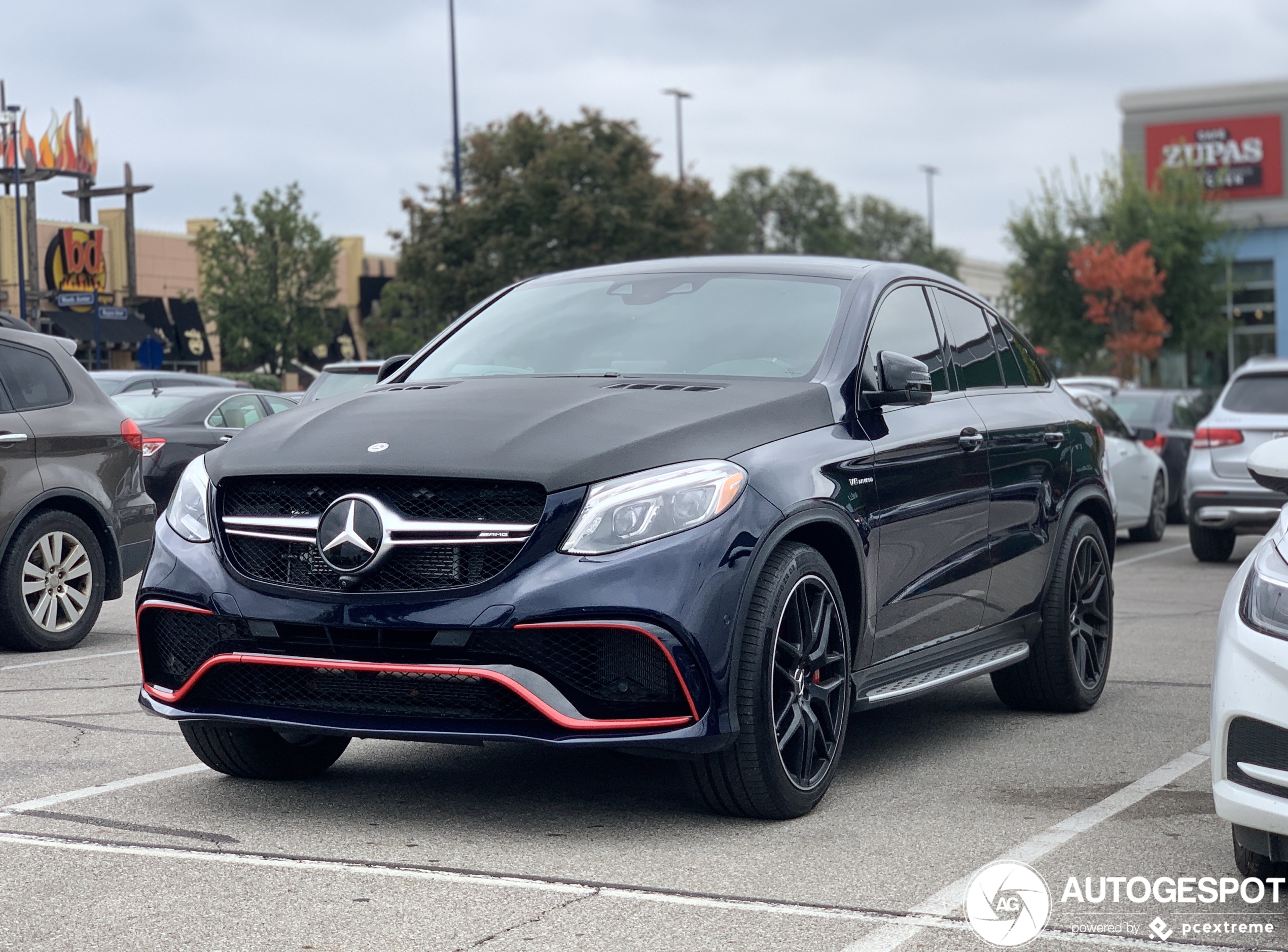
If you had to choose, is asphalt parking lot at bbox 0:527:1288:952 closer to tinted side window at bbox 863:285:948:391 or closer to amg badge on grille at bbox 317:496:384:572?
amg badge on grille at bbox 317:496:384:572

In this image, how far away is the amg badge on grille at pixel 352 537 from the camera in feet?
15.4

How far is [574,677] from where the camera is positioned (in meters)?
4.62

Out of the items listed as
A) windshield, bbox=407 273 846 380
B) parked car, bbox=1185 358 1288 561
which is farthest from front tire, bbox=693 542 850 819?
parked car, bbox=1185 358 1288 561

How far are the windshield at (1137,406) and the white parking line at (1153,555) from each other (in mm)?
2864

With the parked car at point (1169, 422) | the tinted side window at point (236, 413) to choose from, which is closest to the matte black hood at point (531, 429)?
the tinted side window at point (236, 413)

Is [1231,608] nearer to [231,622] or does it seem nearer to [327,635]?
[327,635]

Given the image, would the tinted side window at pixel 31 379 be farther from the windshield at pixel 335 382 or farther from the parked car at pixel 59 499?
the windshield at pixel 335 382

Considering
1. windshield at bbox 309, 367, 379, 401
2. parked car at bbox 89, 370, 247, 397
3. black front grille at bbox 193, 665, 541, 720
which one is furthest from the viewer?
parked car at bbox 89, 370, 247, 397

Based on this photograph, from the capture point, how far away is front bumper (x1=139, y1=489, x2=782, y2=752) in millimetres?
4547

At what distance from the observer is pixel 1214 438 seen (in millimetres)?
14219

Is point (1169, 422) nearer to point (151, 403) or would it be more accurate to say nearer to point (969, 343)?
point (151, 403)

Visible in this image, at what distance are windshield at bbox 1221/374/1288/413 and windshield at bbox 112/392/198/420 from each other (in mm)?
9375

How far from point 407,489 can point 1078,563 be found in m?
3.43

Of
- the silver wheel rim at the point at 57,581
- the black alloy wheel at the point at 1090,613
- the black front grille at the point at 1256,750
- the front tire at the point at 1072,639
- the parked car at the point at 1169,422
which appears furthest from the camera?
the parked car at the point at 1169,422
